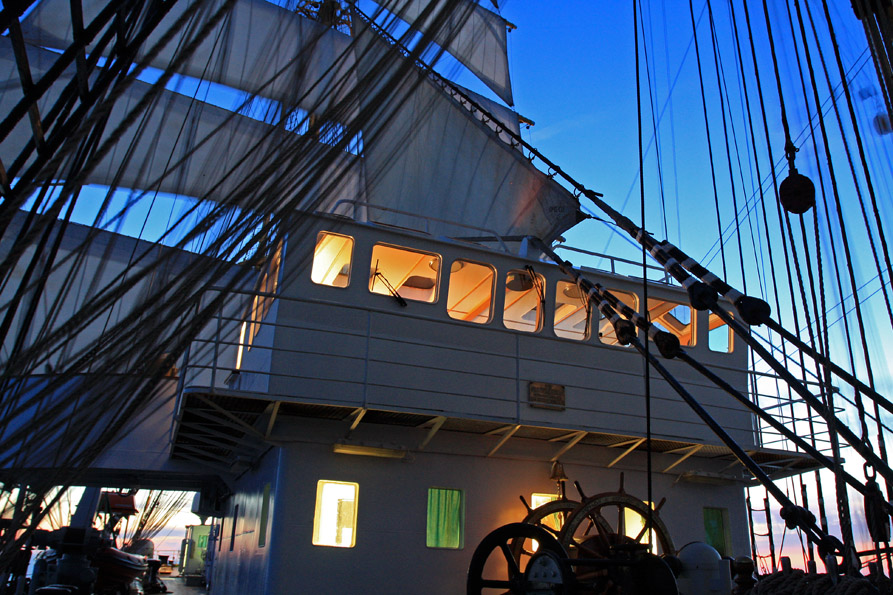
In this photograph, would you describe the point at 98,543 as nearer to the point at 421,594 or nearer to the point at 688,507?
the point at 421,594

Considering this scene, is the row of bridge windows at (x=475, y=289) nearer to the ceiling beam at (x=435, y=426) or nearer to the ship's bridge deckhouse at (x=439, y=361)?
the ship's bridge deckhouse at (x=439, y=361)

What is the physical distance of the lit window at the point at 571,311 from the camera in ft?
37.3

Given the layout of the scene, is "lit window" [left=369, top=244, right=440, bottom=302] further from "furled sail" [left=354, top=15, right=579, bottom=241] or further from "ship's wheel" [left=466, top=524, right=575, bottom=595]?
"furled sail" [left=354, top=15, right=579, bottom=241]

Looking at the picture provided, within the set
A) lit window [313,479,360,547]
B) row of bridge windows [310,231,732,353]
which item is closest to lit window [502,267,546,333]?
row of bridge windows [310,231,732,353]

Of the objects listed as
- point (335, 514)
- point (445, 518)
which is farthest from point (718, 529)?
point (335, 514)

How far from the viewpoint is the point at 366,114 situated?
4.41 metres

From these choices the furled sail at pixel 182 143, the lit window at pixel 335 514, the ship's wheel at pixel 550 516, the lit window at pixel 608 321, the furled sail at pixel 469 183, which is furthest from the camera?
the furled sail at pixel 469 183

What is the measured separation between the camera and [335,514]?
349 inches

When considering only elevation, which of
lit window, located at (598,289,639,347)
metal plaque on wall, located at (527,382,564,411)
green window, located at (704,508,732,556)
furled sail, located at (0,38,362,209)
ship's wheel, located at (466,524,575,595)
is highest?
furled sail, located at (0,38,362,209)

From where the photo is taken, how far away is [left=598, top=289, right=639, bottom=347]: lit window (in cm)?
1166

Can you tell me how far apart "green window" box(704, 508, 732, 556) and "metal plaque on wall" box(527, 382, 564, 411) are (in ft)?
→ 11.5

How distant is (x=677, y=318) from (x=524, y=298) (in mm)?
2845

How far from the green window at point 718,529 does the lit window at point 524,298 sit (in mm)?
4329

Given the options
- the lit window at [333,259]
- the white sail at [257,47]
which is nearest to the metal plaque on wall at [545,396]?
the lit window at [333,259]
